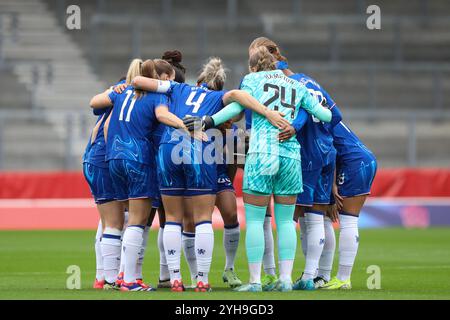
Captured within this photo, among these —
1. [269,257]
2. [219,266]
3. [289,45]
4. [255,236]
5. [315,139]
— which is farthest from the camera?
[289,45]

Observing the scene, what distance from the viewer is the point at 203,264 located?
9.38 meters

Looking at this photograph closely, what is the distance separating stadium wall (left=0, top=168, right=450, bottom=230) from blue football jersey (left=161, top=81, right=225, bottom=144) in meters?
11.0

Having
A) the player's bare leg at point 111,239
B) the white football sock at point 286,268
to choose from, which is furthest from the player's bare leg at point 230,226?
the player's bare leg at point 111,239

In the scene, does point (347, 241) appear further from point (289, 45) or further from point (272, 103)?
point (289, 45)

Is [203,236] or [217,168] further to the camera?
[217,168]

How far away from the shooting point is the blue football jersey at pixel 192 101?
31.4ft

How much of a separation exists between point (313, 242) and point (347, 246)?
1.52ft

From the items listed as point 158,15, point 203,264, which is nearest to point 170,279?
point 203,264

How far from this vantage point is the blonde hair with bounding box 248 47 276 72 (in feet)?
31.2

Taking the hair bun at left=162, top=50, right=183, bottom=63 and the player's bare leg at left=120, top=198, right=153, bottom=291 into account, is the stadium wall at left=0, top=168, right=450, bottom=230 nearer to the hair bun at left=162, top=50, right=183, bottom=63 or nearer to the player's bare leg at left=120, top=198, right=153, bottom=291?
the hair bun at left=162, top=50, right=183, bottom=63

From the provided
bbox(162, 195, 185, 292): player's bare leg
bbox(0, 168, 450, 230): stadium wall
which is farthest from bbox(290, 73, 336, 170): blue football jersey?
bbox(0, 168, 450, 230): stadium wall

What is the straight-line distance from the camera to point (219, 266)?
13.2 m

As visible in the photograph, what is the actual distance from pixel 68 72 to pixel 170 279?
54.4 feet

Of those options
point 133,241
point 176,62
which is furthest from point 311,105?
point 133,241
